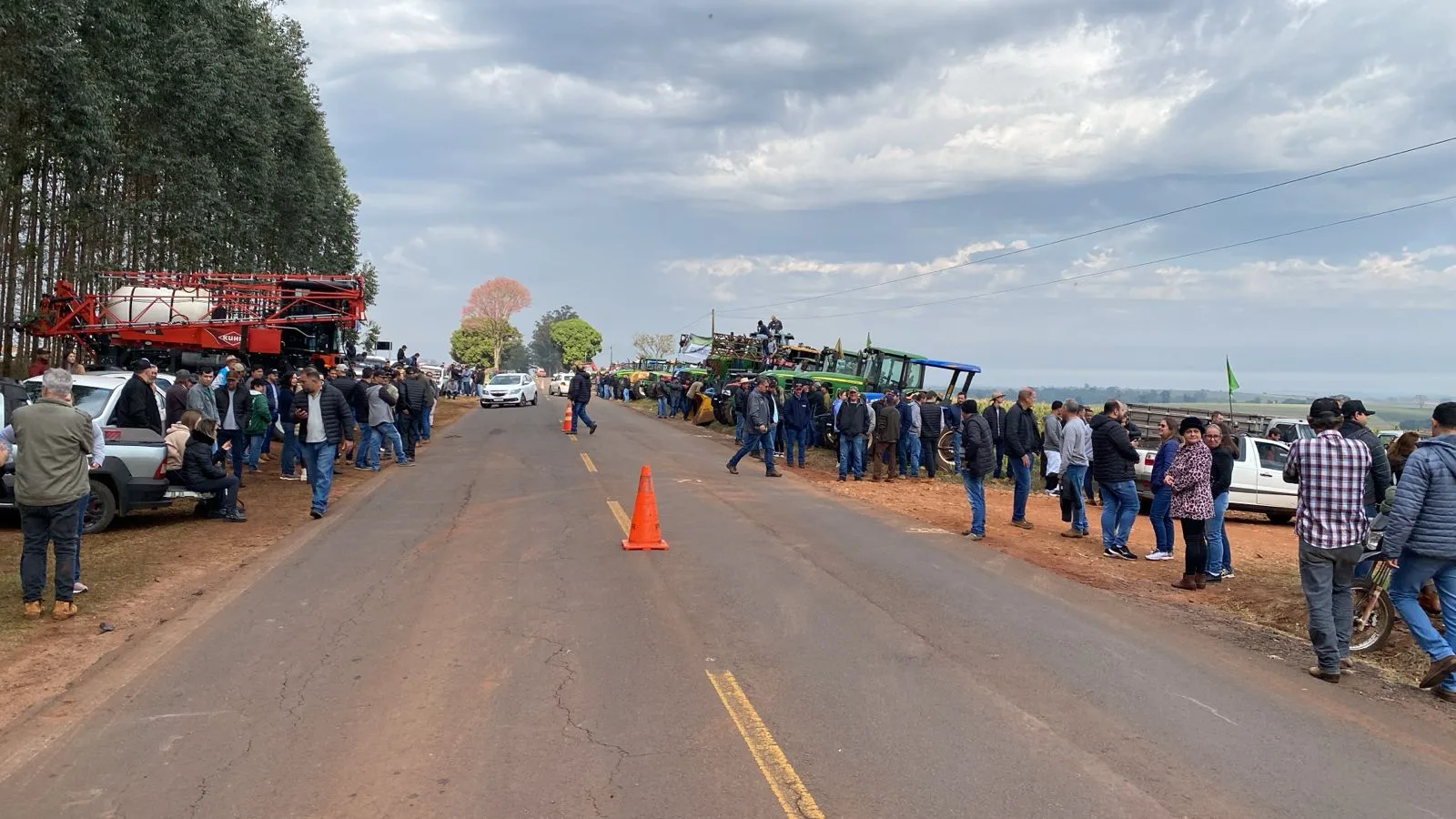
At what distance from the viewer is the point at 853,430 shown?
18.4m

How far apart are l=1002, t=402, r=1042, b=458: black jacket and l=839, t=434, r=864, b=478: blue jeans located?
Result: 219 inches

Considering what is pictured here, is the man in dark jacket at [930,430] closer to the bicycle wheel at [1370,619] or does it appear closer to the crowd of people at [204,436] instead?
the crowd of people at [204,436]

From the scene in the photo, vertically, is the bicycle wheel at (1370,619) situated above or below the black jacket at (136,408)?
below

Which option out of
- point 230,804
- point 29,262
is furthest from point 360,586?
point 29,262

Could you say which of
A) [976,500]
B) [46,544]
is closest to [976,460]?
[976,500]

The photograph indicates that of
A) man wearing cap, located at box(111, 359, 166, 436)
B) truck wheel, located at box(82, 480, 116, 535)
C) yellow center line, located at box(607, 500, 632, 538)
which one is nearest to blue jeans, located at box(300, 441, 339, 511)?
man wearing cap, located at box(111, 359, 166, 436)

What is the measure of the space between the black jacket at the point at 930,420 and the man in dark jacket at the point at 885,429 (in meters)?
0.89

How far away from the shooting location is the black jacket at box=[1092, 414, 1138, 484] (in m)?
11.1

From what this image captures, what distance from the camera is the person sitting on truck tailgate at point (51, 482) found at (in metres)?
7.08

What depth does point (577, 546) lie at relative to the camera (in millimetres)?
10359

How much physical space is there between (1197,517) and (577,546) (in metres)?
6.41

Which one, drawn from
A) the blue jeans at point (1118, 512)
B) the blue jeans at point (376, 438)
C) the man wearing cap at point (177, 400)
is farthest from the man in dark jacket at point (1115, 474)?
the blue jeans at point (376, 438)

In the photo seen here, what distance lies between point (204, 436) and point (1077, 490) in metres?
11.1

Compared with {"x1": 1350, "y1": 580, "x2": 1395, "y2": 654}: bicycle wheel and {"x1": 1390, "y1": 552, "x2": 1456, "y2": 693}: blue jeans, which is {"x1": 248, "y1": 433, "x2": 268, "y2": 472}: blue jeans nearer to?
{"x1": 1350, "y1": 580, "x2": 1395, "y2": 654}: bicycle wheel
